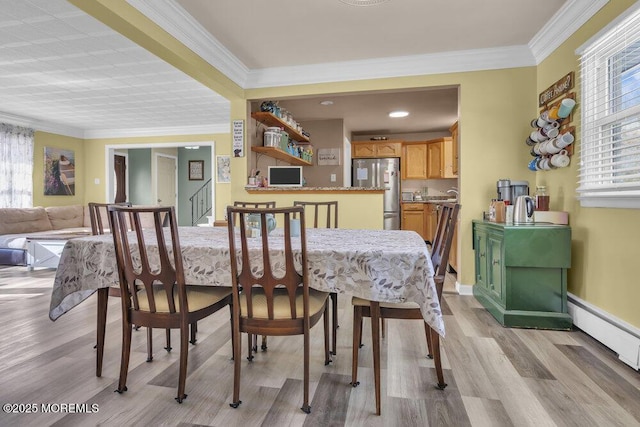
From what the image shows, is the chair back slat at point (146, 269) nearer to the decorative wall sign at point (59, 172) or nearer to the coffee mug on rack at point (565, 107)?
the coffee mug on rack at point (565, 107)

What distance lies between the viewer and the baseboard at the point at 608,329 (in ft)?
6.47

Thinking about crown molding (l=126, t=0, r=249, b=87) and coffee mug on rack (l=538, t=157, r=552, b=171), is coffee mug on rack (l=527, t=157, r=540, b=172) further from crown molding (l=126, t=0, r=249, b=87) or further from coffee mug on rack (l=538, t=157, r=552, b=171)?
crown molding (l=126, t=0, r=249, b=87)

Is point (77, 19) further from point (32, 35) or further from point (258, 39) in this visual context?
point (258, 39)

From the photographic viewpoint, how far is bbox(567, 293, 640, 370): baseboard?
197 centimetres

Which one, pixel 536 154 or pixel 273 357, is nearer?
pixel 273 357

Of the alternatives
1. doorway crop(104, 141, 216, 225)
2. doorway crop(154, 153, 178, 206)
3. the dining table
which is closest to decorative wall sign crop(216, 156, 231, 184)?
doorway crop(104, 141, 216, 225)

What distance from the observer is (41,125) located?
619 cm

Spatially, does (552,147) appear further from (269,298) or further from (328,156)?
(328,156)

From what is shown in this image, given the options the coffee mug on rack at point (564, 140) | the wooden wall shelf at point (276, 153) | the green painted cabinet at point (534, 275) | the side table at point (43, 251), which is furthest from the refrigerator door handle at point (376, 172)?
the side table at point (43, 251)

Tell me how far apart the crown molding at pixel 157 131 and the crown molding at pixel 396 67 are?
2.86 metres

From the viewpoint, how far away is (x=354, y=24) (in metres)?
2.91

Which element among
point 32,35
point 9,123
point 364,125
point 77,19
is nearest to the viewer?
point 77,19

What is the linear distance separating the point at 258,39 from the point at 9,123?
5179mm

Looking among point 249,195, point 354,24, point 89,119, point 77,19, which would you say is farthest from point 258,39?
point 89,119
